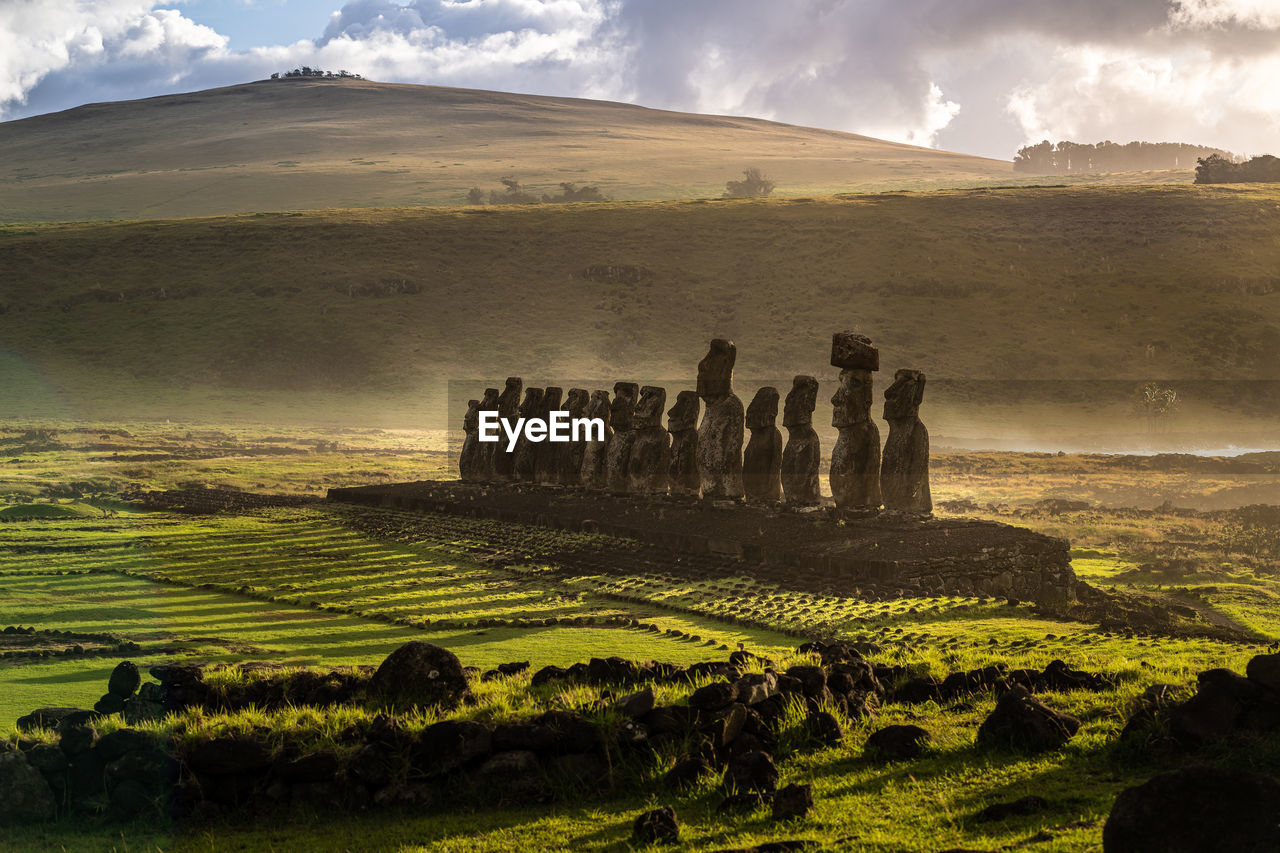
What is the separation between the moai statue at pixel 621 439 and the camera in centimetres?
2595

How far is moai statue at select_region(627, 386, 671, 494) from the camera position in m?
25.5

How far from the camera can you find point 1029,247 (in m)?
84.4

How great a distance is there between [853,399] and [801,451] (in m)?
1.79

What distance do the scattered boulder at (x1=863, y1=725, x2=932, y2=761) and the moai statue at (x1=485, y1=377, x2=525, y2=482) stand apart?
22.5 metres

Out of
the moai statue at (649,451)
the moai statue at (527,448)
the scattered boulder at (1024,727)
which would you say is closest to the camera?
the scattered boulder at (1024,727)

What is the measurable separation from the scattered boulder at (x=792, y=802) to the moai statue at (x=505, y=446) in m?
23.4

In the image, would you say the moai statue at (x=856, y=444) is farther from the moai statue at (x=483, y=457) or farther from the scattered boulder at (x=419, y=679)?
the moai statue at (x=483, y=457)

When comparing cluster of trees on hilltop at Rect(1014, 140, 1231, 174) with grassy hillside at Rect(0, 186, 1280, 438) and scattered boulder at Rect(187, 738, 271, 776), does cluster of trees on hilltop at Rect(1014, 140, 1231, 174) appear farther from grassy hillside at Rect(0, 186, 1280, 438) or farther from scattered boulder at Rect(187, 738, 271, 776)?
scattered boulder at Rect(187, 738, 271, 776)

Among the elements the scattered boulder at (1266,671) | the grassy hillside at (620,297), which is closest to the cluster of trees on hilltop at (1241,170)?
the grassy hillside at (620,297)

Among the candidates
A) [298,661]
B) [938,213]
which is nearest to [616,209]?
[938,213]

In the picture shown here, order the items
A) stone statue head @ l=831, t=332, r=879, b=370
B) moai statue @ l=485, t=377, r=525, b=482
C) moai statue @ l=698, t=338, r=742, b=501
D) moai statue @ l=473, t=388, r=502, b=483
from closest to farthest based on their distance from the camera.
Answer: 1. stone statue head @ l=831, t=332, r=879, b=370
2. moai statue @ l=698, t=338, r=742, b=501
3. moai statue @ l=485, t=377, r=525, b=482
4. moai statue @ l=473, t=388, r=502, b=483

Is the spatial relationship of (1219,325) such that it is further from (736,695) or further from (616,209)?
(736,695)

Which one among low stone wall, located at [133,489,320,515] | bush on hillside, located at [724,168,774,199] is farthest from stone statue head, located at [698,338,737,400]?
bush on hillside, located at [724,168,774,199]

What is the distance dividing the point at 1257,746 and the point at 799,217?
85.9m
